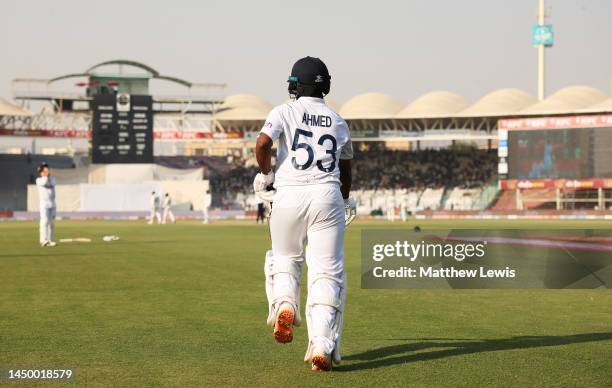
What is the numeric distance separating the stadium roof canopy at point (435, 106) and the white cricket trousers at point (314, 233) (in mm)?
83654

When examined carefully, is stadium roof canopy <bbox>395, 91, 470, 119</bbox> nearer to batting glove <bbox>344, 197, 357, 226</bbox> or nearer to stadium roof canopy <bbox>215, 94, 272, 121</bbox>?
stadium roof canopy <bbox>215, 94, 272, 121</bbox>

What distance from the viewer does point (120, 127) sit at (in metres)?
65.1

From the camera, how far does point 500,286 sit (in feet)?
45.4

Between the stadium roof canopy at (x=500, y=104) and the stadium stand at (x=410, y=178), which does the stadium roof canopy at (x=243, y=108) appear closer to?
the stadium stand at (x=410, y=178)

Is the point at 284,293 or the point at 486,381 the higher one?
the point at 284,293

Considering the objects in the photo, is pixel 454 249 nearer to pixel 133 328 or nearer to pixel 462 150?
pixel 133 328

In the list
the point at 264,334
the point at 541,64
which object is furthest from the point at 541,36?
the point at 264,334

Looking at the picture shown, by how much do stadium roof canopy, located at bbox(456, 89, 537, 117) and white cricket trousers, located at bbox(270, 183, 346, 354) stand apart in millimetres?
81363

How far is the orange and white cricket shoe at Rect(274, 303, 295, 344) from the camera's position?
6754mm

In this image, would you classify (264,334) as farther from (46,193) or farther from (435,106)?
(435,106)

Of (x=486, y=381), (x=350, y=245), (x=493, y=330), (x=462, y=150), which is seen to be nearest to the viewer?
(x=486, y=381)

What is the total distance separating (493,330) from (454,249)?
148 inches

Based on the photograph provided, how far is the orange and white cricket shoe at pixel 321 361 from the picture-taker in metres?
6.70

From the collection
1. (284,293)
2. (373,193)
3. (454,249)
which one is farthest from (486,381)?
(373,193)
